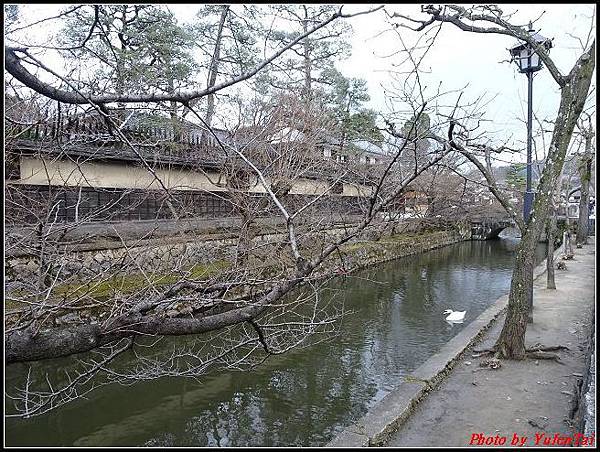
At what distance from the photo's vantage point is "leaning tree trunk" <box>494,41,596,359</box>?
6.40 m

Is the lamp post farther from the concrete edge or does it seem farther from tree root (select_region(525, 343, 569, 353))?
the concrete edge

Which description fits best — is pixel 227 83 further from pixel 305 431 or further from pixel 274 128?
pixel 274 128

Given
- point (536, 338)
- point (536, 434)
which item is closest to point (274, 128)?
point (536, 338)

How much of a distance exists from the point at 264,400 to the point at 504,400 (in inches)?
124

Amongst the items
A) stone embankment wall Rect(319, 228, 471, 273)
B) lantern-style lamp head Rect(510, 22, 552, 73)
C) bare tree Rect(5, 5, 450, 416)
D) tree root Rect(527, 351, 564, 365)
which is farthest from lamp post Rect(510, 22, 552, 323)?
stone embankment wall Rect(319, 228, 471, 273)

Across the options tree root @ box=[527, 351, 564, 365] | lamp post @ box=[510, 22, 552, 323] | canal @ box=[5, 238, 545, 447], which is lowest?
canal @ box=[5, 238, 545, 447]

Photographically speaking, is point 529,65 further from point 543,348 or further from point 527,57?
point 543,348

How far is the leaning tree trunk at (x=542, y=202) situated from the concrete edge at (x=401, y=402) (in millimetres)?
750

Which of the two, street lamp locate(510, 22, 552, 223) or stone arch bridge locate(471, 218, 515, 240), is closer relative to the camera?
street lamp locate(510, 22, 552, 223)

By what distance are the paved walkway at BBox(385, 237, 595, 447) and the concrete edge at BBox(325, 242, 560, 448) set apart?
0.28 feet

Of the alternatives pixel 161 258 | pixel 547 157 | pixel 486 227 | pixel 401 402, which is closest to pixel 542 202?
pixel 547 157

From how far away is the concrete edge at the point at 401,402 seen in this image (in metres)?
4.54

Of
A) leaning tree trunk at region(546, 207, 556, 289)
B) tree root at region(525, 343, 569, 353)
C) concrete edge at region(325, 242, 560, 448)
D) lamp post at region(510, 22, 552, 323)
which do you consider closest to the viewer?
concrete edge at region(325, 242, 560, 448)

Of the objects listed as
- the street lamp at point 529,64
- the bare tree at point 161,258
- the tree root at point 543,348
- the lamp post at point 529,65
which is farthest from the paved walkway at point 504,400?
the street lamp at point 529,64
